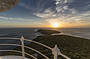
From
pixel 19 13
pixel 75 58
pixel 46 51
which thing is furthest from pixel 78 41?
pixel 19 13

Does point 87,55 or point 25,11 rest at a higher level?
point 25,11

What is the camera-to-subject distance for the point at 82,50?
1268 inches

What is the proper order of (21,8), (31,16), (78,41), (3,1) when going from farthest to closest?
(78,41)
(31,16)
(21,8)
(3,1)

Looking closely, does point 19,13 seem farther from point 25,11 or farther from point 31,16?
point 31,16

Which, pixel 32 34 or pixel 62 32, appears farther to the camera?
pixel 32 34

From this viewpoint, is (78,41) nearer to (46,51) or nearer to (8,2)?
(46,51)

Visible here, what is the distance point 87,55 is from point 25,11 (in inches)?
923

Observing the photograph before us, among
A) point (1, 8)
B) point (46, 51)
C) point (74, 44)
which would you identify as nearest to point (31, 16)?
point (46, 51)

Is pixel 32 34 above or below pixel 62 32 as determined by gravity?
below

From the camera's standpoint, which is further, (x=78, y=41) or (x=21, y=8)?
(x=78, y=41)

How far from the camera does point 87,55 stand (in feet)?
95.9

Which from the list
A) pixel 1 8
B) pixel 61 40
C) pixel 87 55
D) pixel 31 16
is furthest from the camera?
pixel 61 40

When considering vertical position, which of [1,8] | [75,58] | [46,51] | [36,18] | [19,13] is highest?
[19,13]

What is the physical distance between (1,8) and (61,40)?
35.1 metres
